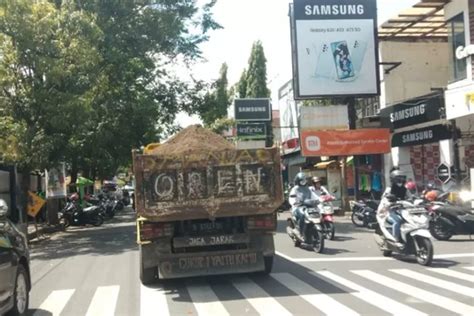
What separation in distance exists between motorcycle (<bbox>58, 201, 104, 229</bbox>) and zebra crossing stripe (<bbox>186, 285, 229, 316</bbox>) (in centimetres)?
1882

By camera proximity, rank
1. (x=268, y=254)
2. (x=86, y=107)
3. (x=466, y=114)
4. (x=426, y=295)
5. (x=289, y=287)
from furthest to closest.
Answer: (x=466, y=114) < (x=86, y=107) < (x=268, y=254) < (x=289, y=287) < (x=426, y=295)

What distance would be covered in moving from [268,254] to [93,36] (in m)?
12.9

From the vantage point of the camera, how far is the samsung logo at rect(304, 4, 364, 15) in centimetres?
2753

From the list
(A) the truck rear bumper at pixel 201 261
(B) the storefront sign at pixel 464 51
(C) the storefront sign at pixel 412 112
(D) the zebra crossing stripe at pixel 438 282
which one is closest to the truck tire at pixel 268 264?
(A) the truck rear bumper at pixel 201 261

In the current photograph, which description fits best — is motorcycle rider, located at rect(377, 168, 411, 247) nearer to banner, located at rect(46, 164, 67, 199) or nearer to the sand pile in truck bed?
the sand pile in truck bed

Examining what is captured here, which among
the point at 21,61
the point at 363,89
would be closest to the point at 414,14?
the point at 363,89

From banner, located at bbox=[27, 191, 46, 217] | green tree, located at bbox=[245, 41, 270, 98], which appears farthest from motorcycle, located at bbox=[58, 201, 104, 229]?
green tree, located at bbox=[245, 41, 270, 98]

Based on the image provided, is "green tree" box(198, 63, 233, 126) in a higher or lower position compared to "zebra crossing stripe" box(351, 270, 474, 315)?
higher

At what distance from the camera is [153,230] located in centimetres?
989

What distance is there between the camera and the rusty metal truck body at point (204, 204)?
9.72 m

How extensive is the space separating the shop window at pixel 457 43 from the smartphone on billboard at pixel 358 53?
5221mm

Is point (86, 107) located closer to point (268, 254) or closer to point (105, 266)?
point (105, 266)

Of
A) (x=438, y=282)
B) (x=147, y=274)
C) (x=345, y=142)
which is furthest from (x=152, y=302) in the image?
(x=345, y=142)

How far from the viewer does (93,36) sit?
67.8 ft
